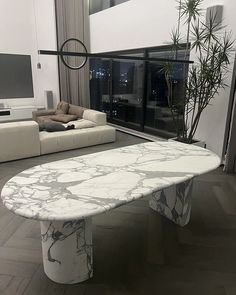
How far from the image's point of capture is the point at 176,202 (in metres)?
2.33

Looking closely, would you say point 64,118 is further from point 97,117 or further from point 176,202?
point 176,202

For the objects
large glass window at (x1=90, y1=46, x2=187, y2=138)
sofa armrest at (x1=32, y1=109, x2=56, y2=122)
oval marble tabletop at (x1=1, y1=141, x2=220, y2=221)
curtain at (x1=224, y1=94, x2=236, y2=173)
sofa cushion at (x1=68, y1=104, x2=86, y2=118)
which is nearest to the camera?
oval marble tabletop at (x1=1, y1=141, x2=220, y2=221)

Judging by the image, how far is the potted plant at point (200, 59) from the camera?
11.2 ft

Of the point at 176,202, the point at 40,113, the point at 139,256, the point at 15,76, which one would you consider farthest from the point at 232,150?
the point at 15,76

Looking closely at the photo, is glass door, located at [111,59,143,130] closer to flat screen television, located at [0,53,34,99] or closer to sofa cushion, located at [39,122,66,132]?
sofa cushion, located at [39,122,66,132]

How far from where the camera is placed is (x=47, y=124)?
185 inches

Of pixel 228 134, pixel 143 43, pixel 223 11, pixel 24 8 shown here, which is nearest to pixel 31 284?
pixel 228 134

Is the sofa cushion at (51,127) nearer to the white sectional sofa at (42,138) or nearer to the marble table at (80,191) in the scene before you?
the white sectional sofa at (42,138)

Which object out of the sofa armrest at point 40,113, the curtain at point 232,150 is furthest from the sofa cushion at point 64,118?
the curtain at point 232,150

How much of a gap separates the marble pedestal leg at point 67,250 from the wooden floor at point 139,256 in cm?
7

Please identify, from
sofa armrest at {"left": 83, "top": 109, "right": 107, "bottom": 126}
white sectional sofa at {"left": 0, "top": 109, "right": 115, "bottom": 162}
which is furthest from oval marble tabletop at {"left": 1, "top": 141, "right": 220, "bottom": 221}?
sofa armrest at {"left": 83, "top": 109, "right": 107, "bottom": 126}

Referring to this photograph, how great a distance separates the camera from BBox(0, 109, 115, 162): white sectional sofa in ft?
12.8

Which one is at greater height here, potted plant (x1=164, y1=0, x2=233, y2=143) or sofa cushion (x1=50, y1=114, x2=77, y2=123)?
potted plant (x1=164, y1=0, x2=233, y2=143)

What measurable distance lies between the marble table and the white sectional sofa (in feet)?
7.29
